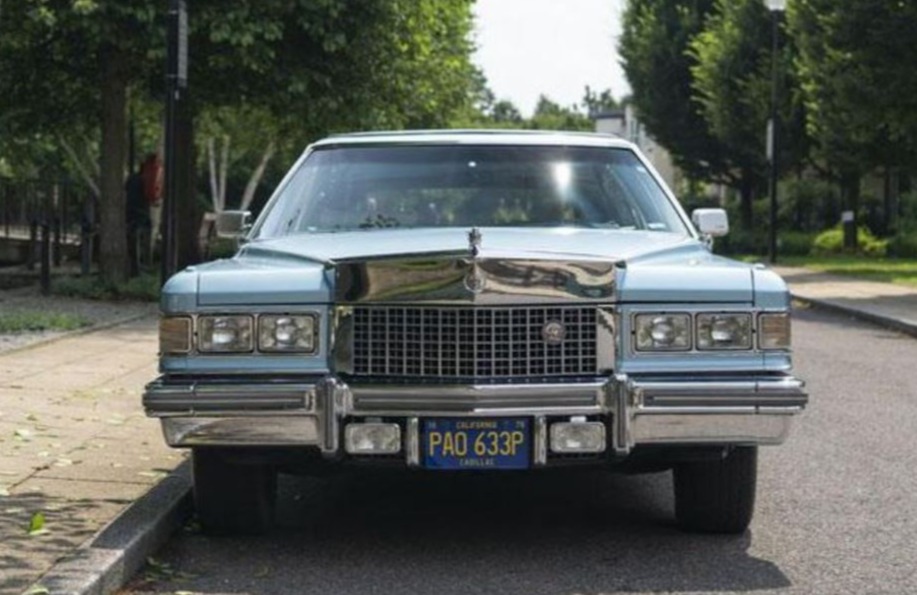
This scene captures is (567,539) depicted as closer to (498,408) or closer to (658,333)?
(498,408)

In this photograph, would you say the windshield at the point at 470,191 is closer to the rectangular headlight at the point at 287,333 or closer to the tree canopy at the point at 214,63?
the rectangular headlight at the point at 287,333

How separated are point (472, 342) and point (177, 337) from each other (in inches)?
44.6

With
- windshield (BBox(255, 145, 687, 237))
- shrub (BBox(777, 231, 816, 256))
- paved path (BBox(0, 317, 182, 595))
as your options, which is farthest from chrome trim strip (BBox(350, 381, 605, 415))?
shrub (BBox(777, 231, 816, 256))

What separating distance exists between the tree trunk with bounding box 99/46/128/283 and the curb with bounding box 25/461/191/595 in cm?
1370

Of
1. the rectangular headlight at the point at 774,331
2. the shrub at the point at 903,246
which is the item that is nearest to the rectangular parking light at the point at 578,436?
the rectangular headlight at the point at 774,331

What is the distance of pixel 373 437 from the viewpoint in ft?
18.6

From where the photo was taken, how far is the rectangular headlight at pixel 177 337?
18.9ft

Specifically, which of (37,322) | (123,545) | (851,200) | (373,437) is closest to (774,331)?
(373,437)

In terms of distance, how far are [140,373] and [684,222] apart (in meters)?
5.63

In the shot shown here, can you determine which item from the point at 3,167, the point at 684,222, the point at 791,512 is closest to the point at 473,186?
the point at 684,222

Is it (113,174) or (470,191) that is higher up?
(113,174)

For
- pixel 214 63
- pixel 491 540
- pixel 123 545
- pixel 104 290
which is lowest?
pixel 491 540

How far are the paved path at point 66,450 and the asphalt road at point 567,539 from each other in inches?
16.0

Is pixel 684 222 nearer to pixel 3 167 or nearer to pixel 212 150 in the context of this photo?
Answer: pixel 3 167
